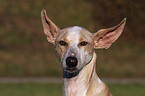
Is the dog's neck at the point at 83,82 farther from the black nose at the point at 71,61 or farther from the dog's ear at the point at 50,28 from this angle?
the dog's ear at the point at 50,28

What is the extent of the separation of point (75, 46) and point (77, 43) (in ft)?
0.29

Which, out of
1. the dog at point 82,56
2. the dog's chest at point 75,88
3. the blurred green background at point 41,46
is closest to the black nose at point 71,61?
the dog at point 82,56

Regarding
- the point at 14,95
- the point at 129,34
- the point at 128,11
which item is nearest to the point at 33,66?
the point at 14,95

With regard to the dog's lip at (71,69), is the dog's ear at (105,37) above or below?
above

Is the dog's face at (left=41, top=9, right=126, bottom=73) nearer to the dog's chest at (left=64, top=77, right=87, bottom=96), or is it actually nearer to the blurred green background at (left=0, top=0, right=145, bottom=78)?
the dog's chest at (left=64, top=77, right=87, bottom=96)

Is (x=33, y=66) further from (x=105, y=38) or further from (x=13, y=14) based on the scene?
(x=105, y=38)

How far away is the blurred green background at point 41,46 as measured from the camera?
34.3 meters

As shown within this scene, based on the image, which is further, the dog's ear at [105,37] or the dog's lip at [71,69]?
the dog's ear at [105,37]

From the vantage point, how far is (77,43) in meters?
7.81

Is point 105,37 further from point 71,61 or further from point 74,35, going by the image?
point 71,61

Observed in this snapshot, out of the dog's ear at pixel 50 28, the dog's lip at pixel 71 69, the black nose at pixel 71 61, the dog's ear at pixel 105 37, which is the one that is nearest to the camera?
the black nose at pixel 71 61

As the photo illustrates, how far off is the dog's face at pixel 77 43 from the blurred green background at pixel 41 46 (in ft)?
73.3

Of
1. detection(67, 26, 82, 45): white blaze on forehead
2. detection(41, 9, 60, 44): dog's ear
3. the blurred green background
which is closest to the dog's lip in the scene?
detection(67, 26, 82, 45): white blaze on forehead

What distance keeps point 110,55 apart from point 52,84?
10053 mm
